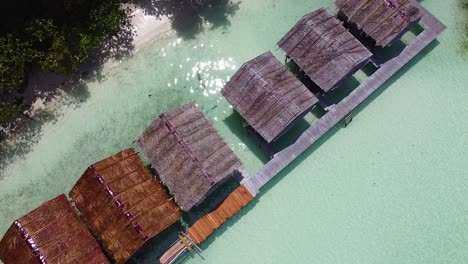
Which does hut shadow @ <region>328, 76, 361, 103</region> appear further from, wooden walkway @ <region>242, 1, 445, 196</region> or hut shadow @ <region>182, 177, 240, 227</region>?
hut shadow @ <region>182, 177, 240, 227</region>

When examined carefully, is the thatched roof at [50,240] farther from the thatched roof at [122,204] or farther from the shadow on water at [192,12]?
the shadow on water at [192,12]

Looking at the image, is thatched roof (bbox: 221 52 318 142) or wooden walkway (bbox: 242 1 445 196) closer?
thatched roof (bbox: 221 52 318 142)

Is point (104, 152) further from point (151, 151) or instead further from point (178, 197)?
point (178, 197)

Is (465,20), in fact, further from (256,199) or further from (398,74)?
(256,199)

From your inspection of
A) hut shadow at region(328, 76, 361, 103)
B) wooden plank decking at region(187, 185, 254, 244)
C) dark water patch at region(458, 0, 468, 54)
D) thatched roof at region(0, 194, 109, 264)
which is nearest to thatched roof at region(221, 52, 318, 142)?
hut shadow at region(328, 76, 361, 103)

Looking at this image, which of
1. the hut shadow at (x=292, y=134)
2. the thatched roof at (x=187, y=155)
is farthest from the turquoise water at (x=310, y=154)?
the thatched roof at (x=187, y=155)

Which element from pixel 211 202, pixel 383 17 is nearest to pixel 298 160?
pixel 211 202
